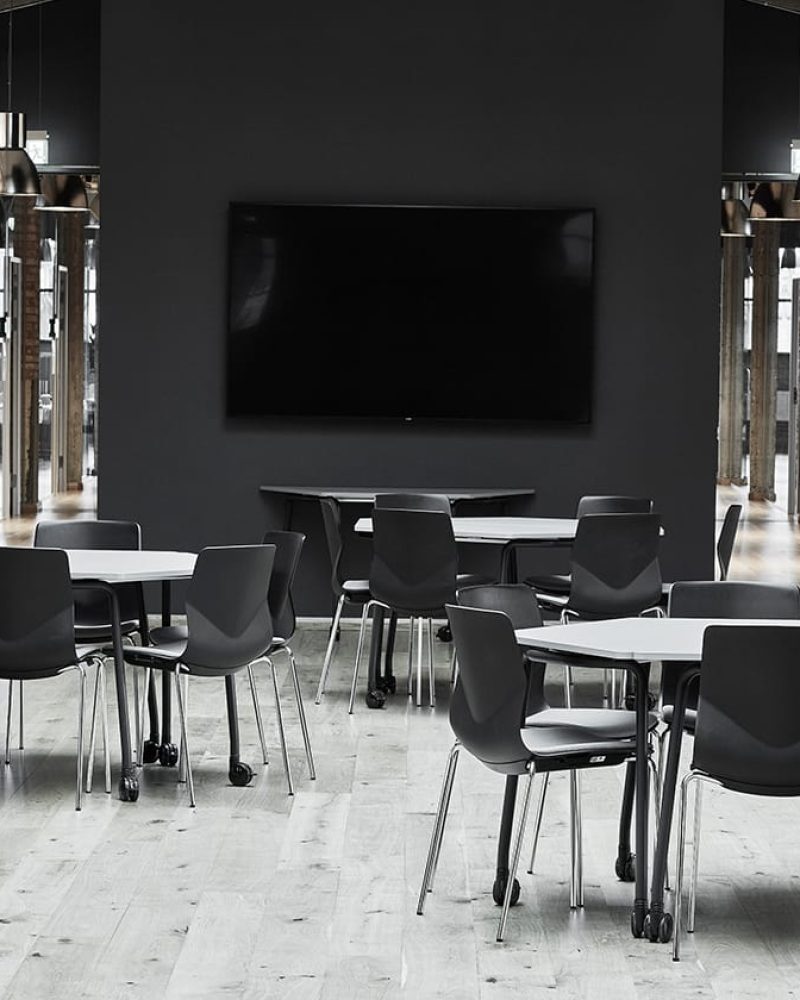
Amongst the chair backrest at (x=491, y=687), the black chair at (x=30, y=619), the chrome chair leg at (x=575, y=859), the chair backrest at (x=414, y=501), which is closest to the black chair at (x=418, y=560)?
the chair backrest at (x=414, y=501)

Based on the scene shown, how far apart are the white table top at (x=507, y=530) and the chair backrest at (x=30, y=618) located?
2.47 metres

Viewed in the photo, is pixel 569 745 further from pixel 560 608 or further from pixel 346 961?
pixel 560 608

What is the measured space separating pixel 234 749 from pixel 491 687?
200 centimetres

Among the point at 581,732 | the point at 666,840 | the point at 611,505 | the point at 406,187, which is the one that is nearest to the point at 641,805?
the point at 666,840

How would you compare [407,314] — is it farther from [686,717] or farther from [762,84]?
[686,717]

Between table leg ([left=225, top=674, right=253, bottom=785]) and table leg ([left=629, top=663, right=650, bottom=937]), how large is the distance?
6.54 ft

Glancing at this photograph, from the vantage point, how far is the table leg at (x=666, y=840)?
Answer: 166 inches

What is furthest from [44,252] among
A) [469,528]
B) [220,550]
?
[220,550]

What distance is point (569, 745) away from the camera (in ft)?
14.2

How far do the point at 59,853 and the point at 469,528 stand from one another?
327 centimetres

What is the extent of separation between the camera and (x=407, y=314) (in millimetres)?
9977

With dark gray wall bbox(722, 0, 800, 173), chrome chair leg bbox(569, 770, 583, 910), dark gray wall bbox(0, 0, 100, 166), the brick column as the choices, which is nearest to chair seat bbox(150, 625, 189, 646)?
chrome chair leg bbox(569, 770, 583, 910)

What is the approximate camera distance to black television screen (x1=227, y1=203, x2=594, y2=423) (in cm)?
994

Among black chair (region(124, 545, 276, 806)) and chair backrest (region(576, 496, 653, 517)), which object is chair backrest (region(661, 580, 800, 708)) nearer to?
black chair (region(124, 545, 276, 806))
